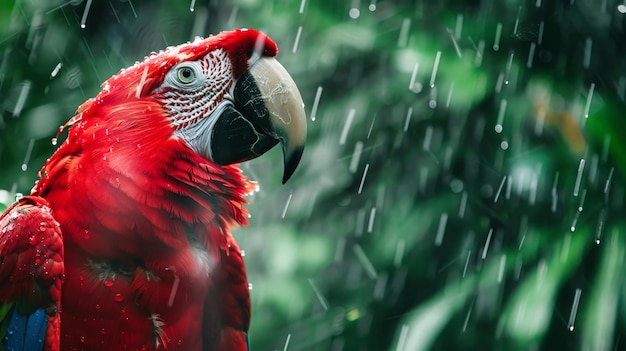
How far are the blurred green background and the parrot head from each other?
2.63ft

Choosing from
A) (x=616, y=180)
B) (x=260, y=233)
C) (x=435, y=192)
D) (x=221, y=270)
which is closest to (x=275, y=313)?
(x=260, y=233)

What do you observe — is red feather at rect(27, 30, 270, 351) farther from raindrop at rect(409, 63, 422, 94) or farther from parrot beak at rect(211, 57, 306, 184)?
raindrop at rect(409, 63, 422, 94)

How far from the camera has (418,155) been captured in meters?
2.26

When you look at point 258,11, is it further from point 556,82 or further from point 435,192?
point 556,82

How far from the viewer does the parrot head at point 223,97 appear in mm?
1386

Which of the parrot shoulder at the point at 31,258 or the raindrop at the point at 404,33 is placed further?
the raindrop at the point at 404,33

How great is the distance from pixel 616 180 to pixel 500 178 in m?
0.34

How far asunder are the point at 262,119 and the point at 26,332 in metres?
0.59

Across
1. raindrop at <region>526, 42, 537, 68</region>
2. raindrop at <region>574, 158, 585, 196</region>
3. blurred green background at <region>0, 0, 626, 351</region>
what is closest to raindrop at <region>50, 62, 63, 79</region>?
blurred green background at <region>0, 0, 626, 351</region>

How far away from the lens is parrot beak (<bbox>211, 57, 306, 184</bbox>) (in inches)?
54.5

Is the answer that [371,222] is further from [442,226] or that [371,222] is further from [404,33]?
[404,33]

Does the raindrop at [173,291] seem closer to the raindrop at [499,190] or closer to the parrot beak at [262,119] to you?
the parrot beak at [262,119]

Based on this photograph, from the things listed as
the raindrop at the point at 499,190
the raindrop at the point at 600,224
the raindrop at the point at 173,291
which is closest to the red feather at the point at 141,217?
the raindrop at the point at 173,291

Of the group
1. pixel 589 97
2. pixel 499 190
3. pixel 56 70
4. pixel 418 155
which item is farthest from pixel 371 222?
pixel 56 70
